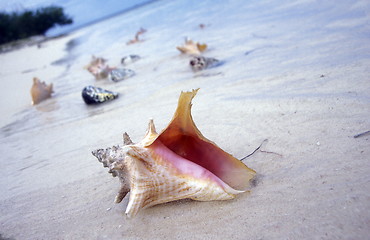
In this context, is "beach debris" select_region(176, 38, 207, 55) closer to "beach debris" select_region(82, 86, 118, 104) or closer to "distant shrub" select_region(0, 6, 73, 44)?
"beach debris" select_region(82, 86, 118, 104)

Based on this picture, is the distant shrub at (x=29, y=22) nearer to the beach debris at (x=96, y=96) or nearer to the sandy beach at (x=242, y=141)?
the sandy beach at (x=242, y=141)

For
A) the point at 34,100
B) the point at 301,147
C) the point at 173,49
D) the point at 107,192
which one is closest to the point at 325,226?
the point at 301,147

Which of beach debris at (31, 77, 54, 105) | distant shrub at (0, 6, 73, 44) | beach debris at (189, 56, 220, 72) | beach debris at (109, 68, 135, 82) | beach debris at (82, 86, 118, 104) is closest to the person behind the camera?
beach debris at (82, 86, 118, 104)

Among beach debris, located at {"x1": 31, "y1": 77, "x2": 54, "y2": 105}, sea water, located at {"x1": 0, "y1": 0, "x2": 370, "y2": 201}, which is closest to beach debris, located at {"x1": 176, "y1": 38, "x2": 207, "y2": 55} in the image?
sea water, located at {"x1": 0, "y1": 0, "x2": 370, "y2": 201}

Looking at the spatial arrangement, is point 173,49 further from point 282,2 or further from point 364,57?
point 364,57

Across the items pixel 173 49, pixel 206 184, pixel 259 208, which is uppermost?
pixel 206 184

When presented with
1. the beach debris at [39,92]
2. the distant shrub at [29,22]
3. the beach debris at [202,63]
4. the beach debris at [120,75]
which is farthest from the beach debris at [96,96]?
the distant shrub at [29,22]
